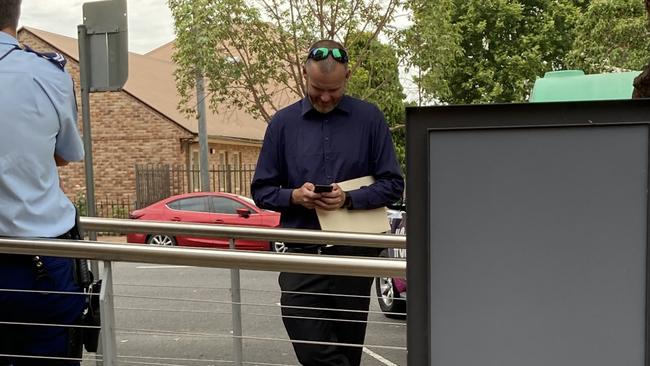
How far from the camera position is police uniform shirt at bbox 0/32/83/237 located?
2.22m

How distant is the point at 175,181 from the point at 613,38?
1431 centimetres

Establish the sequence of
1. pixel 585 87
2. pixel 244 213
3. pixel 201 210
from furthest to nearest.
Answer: pixel 201 210 → pixel 244 213 → pixel 585 87

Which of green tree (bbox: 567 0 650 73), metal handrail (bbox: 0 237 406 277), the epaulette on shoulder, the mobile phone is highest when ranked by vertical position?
green tree (bbox: 567 0 650 73)

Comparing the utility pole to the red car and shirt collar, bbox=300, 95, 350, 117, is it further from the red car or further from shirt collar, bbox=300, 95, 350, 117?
shirt collar, bbox=300, 95, 350, 117

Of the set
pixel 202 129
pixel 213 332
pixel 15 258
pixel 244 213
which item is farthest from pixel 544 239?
pixel 202 129

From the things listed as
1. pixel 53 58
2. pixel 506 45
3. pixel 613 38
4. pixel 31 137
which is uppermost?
pixel 506 45

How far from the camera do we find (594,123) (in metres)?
1.29

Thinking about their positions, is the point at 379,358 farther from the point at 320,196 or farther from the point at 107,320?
the point at 107,320

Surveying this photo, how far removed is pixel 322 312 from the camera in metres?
2.63

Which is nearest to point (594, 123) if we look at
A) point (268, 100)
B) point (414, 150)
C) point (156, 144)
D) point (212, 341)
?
point (414, 150)

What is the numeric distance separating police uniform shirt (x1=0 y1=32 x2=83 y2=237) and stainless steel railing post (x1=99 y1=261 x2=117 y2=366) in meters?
0.33

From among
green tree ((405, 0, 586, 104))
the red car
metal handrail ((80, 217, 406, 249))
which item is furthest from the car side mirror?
green tree ((405, 0, 586, 104))

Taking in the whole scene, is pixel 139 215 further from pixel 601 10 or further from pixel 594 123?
pixel 594 123

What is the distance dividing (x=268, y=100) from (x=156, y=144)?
970 cm
